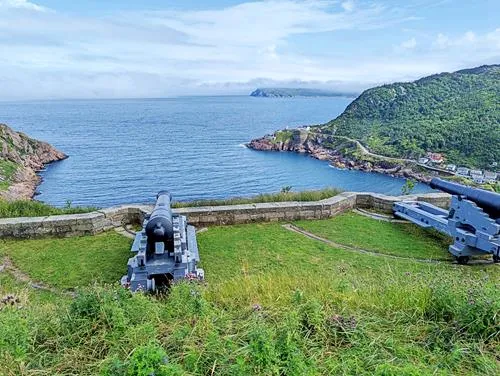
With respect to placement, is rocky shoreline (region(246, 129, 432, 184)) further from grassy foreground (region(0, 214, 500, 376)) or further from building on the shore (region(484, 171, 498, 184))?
grassy foreground (region(0, 214, 500, 376))

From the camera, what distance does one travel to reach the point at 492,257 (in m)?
6.88

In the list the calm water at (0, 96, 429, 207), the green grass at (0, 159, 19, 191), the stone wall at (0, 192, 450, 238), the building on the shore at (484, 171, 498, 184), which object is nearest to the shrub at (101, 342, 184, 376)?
the stone wall at (0, 192, 450, 238)

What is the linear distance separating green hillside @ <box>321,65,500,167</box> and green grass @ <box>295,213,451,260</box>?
169 feet

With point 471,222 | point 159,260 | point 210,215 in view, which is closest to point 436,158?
point 471,222

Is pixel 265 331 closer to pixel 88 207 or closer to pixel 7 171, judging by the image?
pixel 88 207

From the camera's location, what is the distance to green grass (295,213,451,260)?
7.20 meters

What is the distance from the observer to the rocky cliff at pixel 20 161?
3880cm

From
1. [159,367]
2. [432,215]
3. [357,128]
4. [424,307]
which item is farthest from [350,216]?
[357,128]

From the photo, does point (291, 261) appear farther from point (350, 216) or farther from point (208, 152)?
point (208, 152)

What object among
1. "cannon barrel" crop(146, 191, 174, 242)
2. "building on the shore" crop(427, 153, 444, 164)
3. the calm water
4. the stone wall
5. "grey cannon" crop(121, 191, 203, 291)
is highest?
Result: "cannon barrel" crop(146, 191, 174, 242)

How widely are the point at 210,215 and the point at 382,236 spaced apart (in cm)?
357

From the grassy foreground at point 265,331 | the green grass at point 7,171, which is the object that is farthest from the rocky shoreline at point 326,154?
the grassy foreground at point 265,331

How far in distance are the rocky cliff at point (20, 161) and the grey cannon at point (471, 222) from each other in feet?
114

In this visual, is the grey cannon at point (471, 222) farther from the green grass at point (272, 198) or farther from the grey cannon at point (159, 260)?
the grey cannon at point (159, 260)
